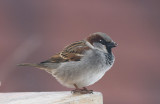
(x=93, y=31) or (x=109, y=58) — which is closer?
(x=109, y=58)

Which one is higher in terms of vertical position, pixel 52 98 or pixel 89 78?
pixel 89 78

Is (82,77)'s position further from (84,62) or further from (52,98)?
(52,98)

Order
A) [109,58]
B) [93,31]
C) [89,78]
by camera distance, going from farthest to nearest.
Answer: [93,31] → [109,58] → [89,78]

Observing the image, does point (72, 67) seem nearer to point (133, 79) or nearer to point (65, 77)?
point (65, 77)

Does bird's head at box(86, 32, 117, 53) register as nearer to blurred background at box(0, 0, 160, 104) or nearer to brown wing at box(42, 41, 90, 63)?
brown wing at box(42, 41, 90, 63)

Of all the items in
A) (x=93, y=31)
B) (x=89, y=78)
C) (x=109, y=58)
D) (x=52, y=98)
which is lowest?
(x=52, y=98)

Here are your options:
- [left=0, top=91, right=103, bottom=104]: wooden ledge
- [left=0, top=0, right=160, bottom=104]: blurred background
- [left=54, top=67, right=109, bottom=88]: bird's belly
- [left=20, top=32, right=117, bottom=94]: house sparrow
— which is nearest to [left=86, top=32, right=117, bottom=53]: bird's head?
[left=20, top=32, right=117, bottom=94]: house sparrow

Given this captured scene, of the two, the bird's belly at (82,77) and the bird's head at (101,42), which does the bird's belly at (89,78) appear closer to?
the bird's belly at (82,77)

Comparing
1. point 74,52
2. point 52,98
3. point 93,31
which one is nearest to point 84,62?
point 74,52
